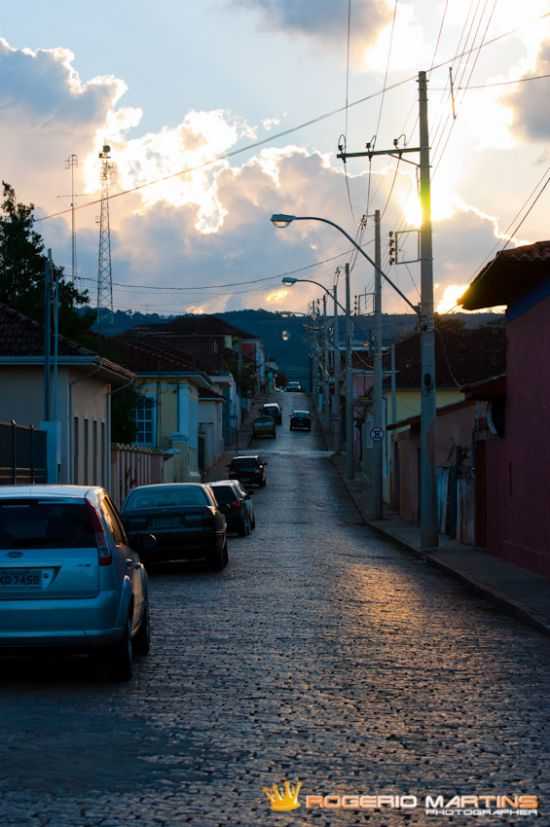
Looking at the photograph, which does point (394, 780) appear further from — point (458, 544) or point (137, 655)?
point (458, 544)

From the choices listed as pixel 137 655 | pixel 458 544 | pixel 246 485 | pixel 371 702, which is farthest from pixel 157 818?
pixel 246 485

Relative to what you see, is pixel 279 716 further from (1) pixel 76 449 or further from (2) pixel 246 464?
(2) pixel 246 464

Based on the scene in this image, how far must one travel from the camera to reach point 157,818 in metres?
6.46

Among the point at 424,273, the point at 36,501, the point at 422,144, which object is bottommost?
the point at 36,501

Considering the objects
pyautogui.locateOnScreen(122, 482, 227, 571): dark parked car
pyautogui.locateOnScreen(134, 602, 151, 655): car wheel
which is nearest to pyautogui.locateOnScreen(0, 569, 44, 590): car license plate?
pyautogui.locateOnScreen(134, 602, 151, 655): car wheel

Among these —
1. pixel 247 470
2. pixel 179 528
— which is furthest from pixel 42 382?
pixel 247 470

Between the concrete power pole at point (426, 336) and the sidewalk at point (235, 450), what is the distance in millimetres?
42231

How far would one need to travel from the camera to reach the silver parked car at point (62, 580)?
10430 mm

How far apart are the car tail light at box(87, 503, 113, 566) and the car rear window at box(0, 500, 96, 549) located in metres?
0.03

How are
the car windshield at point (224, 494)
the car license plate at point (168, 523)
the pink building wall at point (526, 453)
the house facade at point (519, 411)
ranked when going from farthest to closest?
the car windshield at point (224, 494) → the car license plate at point (168, 523) → the pink building wall at point (526, 453) → the house facade at point (519, 411)

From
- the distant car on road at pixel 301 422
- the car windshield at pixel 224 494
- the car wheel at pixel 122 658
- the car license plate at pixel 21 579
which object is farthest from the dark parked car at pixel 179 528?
the distant car on road at pixel 301 422

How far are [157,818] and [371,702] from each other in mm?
Answer: 3687

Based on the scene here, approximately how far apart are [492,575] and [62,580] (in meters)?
13.0

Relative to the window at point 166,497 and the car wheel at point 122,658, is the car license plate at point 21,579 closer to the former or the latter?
the car wheel at point 122,658
